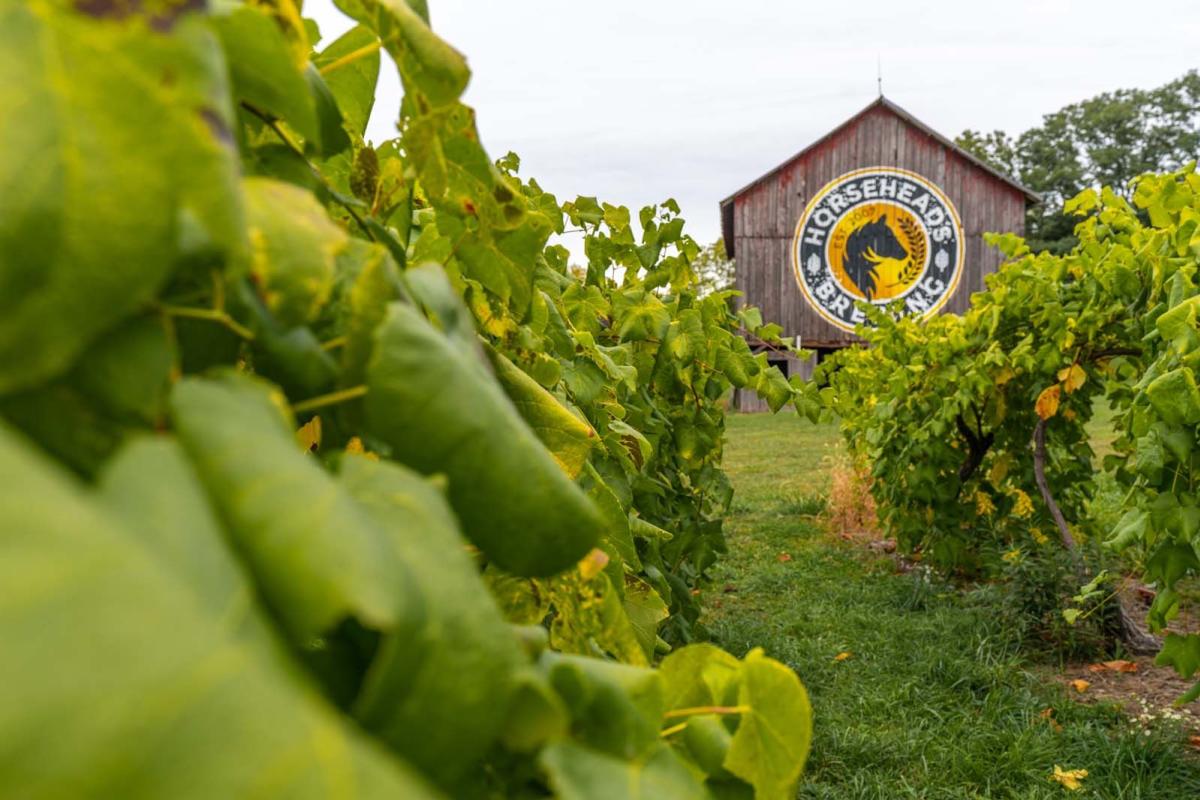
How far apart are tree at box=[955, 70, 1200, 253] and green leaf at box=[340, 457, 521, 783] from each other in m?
43.5

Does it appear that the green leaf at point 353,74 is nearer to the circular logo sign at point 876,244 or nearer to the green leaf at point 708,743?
the green leaf at point 708,743

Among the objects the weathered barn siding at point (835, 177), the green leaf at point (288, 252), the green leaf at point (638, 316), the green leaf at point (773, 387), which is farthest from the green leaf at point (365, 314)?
the weathered barn siding at point (835, 177)

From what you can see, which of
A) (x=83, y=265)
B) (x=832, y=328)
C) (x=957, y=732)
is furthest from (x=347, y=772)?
(x=832, y=328)

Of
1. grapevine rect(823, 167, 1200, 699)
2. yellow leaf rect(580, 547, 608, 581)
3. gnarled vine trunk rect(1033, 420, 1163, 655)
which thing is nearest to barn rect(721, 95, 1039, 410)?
grapevine rect(823, 167, 1200, 699)

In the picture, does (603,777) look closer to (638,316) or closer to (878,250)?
(638,316)

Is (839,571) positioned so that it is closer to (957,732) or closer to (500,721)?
(957,732)

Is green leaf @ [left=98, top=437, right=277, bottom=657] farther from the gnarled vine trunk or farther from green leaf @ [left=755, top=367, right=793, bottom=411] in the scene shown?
the gnarled vine trunk

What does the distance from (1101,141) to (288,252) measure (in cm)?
4708

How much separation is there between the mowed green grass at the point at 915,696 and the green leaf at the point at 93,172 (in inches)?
132

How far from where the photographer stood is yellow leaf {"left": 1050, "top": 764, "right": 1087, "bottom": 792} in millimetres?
3178

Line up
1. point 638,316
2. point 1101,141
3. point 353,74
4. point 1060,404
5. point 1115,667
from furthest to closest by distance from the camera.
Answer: point 1101,141 → point 1060,404 → point 1115,667 → point 638,316 → point 353,74

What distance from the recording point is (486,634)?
35 cm

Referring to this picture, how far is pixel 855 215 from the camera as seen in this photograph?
1794 centimetres

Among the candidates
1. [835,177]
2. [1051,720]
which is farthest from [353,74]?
[835,177]
